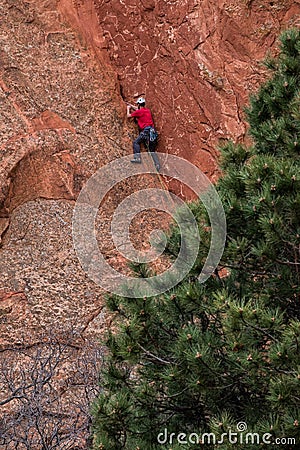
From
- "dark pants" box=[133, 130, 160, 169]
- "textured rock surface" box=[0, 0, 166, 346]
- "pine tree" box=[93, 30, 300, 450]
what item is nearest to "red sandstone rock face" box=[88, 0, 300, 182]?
"dark pants" box=[133, 130, 160, 169]

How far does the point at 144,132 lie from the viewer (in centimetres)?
1430

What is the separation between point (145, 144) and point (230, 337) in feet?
29.6

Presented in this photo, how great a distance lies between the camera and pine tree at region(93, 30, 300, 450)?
5.85m

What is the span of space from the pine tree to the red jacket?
717cm

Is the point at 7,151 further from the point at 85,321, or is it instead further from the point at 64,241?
the point at 85,321

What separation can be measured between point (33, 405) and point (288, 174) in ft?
19.7

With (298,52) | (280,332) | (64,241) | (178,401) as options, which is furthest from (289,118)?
(64,241)

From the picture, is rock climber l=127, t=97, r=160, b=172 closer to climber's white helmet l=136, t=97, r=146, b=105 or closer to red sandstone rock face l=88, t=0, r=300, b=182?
climber's white helmet l=136, t=97, r=146, b=105

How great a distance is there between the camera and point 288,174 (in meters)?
6.15
